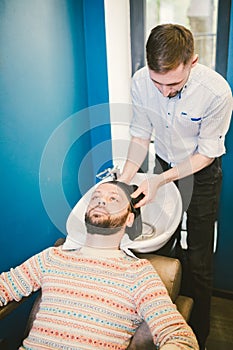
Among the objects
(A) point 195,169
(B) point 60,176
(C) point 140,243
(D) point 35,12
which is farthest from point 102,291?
(D) point 35,12

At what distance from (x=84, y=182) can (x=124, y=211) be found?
0.79 meters

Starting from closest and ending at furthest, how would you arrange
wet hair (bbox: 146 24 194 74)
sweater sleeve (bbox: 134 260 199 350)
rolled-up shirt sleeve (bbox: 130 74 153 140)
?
sweater sleeve (bbox: 134 260 199 350) → wet hair (bbox: 146 24 194 74) → rolled-up shirt sleeve (bbox: 130 74 153 140)

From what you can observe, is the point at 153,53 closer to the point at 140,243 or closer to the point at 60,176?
the point at 140,243

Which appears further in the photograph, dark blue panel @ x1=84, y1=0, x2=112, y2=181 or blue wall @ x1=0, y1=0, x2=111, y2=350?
dark blue panel @ x1=84, y1=0, x2=112, y2=181

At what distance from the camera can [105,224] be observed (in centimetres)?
130

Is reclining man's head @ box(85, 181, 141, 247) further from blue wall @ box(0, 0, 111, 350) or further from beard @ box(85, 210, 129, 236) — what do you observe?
blue wall @ box(0, 0, 111, 350)

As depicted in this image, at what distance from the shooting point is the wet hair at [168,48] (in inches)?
44.7

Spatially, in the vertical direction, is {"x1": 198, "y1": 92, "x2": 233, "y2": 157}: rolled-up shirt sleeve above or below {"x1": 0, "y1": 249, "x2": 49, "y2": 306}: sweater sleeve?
above

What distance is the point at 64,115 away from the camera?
5.84ft

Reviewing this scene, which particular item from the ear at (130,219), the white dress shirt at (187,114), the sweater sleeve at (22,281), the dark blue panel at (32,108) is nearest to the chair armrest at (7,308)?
the sweater sleeve at (22,281)

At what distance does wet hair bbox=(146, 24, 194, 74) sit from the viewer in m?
1.14

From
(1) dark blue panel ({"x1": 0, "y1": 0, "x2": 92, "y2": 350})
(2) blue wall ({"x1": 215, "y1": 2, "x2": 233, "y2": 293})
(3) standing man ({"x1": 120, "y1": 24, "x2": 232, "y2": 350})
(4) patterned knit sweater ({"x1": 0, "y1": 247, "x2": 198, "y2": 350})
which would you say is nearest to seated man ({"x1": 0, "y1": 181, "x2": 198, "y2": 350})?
(4) patterned knit sweater ({"x1": 0, "y1": 247, "x2": 198, "y2": 350})

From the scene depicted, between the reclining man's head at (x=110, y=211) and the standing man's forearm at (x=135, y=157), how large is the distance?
0.17m

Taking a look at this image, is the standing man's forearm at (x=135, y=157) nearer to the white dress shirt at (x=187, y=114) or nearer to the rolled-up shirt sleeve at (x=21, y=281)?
the white dress shirt at (x=187, y=114)
